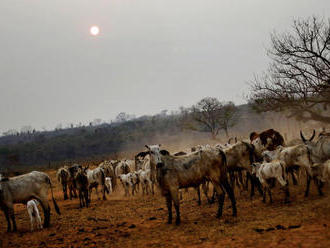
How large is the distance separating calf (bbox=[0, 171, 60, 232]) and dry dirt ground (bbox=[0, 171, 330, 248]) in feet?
2.11

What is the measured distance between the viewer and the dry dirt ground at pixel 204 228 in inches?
254

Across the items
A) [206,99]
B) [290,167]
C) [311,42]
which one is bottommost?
[290,167]

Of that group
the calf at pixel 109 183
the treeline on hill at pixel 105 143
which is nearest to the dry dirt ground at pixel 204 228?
the calf at pixel 109 183

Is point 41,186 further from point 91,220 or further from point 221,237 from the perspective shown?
point 221,237

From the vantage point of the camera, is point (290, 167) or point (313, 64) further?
point (313, 64)

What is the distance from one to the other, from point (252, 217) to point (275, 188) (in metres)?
4.96

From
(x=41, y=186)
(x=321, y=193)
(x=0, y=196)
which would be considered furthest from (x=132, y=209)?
(x=321, y=193)

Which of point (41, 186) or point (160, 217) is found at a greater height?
point (41, 186)

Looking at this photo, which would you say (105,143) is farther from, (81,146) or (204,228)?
(204,228)

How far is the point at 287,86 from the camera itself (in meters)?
16.5

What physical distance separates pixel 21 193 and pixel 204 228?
21.1 ft

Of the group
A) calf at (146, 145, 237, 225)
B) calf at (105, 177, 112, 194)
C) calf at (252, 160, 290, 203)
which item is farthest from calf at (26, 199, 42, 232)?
A: calf at (105, 177, 112, 194)

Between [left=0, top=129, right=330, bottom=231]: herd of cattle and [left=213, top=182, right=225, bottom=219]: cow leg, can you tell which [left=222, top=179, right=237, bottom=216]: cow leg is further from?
[left=213, top=182, right=225, bottom=219]: cow leg

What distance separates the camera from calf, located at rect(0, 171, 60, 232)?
1033 cm
